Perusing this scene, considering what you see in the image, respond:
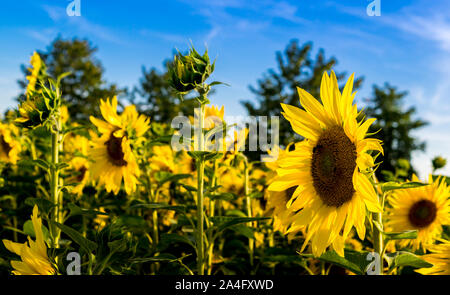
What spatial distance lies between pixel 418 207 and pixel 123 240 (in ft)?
6.43

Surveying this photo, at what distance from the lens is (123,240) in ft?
4.09

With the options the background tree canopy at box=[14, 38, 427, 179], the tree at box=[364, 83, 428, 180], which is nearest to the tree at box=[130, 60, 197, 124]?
the background tree canopy at box=[14, 38, 427, 179]

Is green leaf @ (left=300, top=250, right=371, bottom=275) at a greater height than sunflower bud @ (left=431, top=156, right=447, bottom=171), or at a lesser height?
lesser

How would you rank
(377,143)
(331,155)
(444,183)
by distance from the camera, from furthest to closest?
1. (444,183)
2. (331,155)
3. (377,143)

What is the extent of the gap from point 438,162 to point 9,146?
Answer: 11.2ft

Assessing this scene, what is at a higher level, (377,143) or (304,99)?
(304,99)

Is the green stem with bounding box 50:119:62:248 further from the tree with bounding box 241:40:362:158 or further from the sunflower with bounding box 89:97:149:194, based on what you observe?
the tree with bounding box 241:40:362:158

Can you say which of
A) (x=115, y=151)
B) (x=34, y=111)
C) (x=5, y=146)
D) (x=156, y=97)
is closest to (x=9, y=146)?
(x=5, y=146)

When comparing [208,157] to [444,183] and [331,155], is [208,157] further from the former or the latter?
[444,183]

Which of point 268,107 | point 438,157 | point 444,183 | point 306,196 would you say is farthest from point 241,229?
point 268,107

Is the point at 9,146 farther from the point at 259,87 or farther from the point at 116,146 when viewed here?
the point at 259,87

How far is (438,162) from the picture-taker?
3145 mm

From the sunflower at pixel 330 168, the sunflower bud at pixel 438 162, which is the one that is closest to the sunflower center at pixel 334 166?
the sunflower at pixel 330 168

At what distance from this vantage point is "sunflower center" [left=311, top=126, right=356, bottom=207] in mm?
1297
